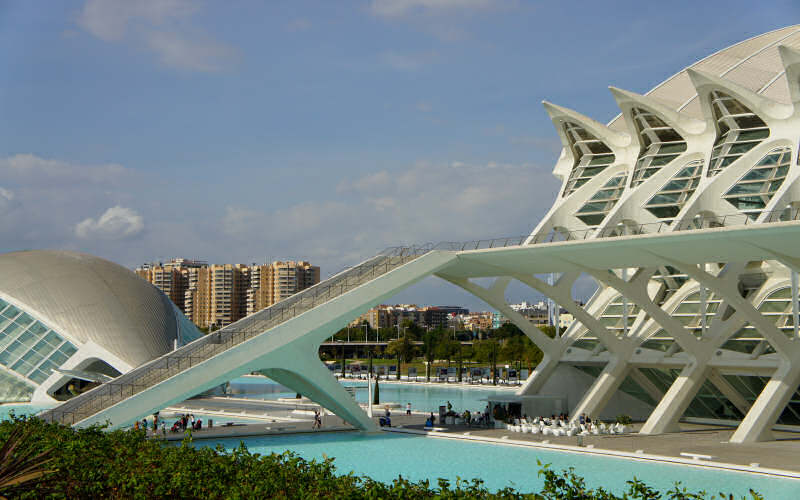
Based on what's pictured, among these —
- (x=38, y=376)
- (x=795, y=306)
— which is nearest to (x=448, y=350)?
(x=38, y=376)

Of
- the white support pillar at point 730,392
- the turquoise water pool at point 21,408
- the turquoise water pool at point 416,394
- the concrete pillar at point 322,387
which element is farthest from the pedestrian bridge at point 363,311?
the turquoise water pool at point 21,408

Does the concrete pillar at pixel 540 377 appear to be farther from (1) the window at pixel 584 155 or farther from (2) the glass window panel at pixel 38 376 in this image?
(2) the glass window panel at pixel 38 376

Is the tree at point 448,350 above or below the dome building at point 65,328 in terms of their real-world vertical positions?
below

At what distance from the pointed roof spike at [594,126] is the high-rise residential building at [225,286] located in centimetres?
14658

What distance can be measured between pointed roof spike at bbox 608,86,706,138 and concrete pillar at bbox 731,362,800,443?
11.9 meters

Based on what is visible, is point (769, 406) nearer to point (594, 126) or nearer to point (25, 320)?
point (594, 126)

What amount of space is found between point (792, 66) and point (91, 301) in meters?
36.6

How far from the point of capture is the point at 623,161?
3853 cm

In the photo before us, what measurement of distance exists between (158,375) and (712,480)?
673 inches

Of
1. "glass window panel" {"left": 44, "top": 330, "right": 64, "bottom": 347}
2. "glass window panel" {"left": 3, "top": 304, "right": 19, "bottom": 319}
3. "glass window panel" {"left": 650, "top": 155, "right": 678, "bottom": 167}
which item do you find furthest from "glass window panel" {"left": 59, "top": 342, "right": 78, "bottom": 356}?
"glass window panel" {"left": 650, "top": 155, "right": 678, "bottom": 167}

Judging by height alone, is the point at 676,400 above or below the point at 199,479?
below

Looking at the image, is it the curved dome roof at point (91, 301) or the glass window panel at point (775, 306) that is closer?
the glass window panel at point (775, 306)

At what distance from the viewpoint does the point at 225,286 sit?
18275 cm

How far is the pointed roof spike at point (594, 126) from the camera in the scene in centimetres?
3866
